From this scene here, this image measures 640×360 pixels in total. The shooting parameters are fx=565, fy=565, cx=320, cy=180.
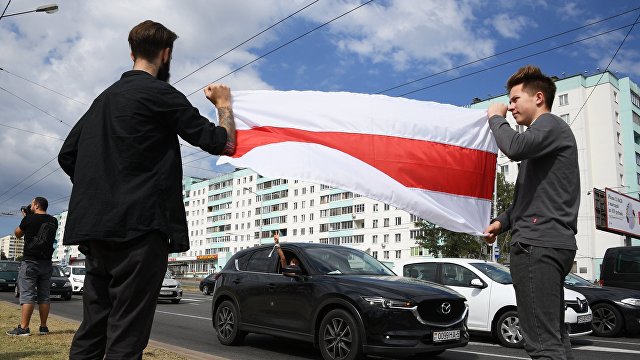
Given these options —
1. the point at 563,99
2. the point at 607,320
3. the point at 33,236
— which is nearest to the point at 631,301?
the point at 607,320

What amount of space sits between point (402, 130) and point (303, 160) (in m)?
0.82

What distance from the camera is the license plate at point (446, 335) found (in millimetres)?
7027

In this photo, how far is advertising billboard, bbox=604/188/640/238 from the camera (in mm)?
32062

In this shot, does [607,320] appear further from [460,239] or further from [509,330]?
[460,239]

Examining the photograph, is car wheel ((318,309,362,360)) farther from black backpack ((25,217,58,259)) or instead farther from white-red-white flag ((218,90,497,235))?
black backpack ((25,217,58,259))

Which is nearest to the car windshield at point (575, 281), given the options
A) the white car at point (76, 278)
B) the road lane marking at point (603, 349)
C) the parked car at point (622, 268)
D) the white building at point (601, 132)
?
the parked car at point (622, 268)

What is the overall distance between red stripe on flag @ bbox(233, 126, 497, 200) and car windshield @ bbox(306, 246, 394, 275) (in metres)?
4.04

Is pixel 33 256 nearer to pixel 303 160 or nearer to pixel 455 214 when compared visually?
pixel 303 160

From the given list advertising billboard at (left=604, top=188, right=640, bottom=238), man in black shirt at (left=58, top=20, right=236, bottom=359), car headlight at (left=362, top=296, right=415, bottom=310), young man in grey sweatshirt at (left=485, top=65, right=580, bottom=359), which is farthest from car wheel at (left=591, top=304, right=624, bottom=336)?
advertising billboard at (left=604, top=188, right=640, bottom=238)

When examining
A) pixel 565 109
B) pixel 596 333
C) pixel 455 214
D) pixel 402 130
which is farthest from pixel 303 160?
pixel 565 109

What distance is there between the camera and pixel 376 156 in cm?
420

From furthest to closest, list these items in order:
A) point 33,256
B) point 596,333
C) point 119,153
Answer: point 596,333, point 33,256, point 119,153

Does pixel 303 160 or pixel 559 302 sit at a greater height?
pixel 303 160

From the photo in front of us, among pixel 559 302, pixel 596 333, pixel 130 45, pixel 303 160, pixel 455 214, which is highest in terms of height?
pixel 130 45
